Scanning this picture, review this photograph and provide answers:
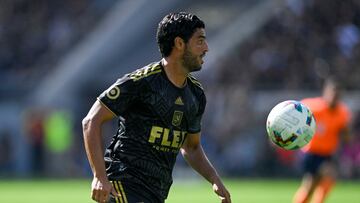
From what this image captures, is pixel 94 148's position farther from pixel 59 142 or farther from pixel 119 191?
pixel 59 142

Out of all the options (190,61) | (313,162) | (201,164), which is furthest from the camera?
(313,162)

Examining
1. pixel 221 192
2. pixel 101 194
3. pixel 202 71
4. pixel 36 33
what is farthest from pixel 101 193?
pixel 36 33

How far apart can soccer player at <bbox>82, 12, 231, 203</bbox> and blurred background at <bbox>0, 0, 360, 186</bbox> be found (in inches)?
689

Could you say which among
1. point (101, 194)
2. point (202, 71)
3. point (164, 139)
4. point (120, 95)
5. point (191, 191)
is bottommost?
point (101, 194)

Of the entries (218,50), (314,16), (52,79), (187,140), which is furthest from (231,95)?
(187,140)

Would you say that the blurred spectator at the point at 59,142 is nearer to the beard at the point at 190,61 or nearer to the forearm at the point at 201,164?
the forearm at the point at 201,164

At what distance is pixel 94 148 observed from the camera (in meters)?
6.32

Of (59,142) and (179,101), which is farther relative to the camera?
(59,142)

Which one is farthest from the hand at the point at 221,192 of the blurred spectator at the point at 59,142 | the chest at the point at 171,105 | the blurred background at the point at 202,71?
the blurred spectator at the point at 59,142

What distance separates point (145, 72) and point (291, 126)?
1.56m

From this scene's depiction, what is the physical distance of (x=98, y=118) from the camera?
643 centimetres

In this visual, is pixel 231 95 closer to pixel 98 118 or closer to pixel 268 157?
pixel 268 157

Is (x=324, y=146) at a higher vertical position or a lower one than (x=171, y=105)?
higher

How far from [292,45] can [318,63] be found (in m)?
1.25
